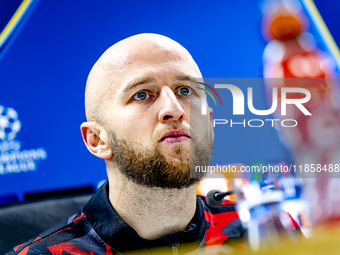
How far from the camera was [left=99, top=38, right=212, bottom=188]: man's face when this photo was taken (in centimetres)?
92

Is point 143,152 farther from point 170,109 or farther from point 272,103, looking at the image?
point 272,103

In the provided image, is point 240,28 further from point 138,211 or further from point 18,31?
point 138,211

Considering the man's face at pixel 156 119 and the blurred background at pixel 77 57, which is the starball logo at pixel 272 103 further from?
the blurred background at pixel 77 57

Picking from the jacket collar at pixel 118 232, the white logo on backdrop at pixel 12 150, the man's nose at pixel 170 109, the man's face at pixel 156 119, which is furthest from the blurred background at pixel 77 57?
the man's nose at pixel 170 109

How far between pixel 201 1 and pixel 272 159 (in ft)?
4.48

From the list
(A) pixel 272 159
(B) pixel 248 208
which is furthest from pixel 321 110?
(B) pixel 248 208

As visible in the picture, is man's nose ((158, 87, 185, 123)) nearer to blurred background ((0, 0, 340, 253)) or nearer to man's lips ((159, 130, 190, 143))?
man's lips ((159, 130, 190, 143))

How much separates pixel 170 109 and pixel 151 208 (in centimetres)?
31

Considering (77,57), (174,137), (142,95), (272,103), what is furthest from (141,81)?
(77,57)

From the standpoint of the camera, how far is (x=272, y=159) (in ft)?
2.94

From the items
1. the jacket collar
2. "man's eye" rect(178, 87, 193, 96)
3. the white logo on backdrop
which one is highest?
"man's eye" rect(178, 87, 193, 96)

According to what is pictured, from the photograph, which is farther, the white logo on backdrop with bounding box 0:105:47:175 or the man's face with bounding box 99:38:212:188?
the white logo on backdrop with bounding box 0:105:47:175

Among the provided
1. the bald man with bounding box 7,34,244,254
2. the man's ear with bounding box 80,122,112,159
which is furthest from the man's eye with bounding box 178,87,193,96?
the man's ear with bounding box 80,122,112,159

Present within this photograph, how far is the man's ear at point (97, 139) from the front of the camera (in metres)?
1.04
